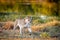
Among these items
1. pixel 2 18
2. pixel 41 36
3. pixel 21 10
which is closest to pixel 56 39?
pixel 41 36

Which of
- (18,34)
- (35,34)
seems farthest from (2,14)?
(35,34)

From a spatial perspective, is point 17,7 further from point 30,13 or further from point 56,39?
point 56,39

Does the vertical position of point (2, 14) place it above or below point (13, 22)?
above

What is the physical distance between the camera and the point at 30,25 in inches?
77.2

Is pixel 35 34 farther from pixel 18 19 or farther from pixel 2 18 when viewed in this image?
pixel 2 18

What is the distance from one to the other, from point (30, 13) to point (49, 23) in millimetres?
352

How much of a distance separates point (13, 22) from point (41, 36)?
1.67 ft

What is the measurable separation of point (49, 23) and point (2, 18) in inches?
30.5

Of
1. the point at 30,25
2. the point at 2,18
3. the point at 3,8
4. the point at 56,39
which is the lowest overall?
the point at 56,39

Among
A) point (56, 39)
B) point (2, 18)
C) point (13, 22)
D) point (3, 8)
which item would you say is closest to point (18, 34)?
point (13, 22)

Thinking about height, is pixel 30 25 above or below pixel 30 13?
below

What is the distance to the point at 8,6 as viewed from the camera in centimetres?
200

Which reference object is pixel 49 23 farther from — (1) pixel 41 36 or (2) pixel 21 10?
(2) pixel 21 10

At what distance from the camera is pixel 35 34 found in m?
1.96
